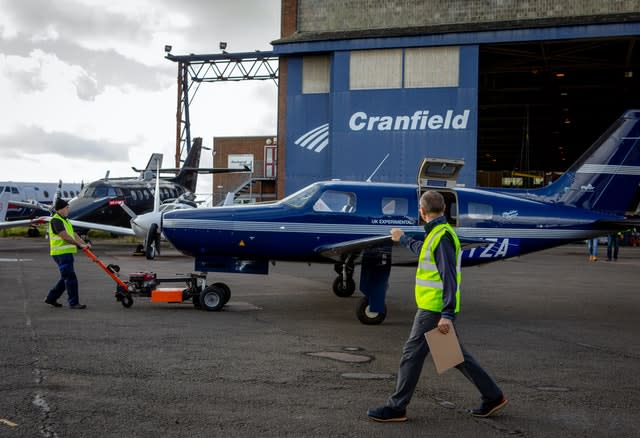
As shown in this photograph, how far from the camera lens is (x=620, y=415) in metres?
5.08

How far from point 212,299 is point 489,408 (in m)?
6.38

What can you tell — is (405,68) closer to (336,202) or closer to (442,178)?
(442,178)

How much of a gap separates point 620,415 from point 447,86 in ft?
74.7

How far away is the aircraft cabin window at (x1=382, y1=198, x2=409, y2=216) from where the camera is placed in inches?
423

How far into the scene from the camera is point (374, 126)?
27500 millimetres

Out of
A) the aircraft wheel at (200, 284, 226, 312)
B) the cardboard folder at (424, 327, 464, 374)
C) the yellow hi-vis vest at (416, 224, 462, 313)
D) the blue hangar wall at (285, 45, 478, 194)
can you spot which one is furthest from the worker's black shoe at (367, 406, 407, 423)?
the blue hangar wall at (285, 45, 478, 194)

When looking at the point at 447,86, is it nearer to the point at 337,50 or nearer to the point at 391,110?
the point at 391,110

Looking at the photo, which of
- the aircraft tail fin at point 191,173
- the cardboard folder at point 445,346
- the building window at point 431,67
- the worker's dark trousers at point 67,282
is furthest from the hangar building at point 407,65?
the cardboard folder at point 445,346

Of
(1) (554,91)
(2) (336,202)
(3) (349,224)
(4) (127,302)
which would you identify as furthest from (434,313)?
(1) (554,91)

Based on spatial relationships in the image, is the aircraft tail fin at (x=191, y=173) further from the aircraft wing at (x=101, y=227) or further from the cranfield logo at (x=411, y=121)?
the cranfield logo at (x=411, y=121)

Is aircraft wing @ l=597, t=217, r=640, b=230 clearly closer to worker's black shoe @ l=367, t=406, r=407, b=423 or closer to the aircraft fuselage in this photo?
the aircraft fuselage

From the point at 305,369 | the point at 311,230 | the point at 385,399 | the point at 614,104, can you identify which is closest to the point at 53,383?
the point at 305,369

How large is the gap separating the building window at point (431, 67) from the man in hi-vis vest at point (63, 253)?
753 inches

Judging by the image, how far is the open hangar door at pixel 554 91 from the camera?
28.4 m
